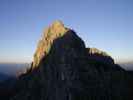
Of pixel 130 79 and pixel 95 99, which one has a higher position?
pixel 130 79

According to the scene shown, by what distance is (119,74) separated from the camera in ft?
624

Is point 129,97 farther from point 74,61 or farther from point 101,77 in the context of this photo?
point 74,61

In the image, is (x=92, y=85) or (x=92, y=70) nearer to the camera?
(x=92, y=85)

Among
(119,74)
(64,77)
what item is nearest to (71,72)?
(64,77)

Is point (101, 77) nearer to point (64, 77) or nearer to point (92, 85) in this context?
point (92, 85)

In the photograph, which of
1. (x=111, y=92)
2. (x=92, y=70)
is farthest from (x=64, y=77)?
(x=111, y=92)

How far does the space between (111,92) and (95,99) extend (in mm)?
14394

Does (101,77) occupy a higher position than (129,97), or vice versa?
(101,77)

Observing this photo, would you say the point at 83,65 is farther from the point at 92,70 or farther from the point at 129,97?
the point at 129,97

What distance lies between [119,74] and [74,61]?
1346 inches

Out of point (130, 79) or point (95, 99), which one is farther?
point (130, 79)

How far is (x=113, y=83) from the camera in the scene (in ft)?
599

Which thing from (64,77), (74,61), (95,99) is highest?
(74,61)

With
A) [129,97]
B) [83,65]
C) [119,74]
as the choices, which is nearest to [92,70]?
[83,65]
